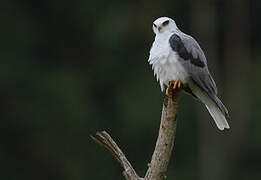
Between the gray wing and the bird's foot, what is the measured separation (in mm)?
182

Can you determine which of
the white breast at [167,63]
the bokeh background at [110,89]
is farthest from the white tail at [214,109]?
the bokeh background at [110,89]

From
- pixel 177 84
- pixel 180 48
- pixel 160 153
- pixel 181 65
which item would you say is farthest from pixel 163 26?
pixel 160 153

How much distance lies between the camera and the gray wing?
8008 mm

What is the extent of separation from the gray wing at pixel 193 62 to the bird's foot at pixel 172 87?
7.2 inches

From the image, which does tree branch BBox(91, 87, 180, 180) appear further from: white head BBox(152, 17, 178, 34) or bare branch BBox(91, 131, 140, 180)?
white head BBox(152, 17, 178, 34)

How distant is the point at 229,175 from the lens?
19969mm

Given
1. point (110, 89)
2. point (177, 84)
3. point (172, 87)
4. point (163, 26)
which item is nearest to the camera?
point (172, 87)

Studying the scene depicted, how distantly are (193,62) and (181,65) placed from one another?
145mm

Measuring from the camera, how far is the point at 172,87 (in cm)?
778

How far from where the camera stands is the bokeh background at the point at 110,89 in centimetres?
2019

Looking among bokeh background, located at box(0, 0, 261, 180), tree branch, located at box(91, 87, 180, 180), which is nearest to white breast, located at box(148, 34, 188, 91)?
tree branch, located at box(91, 87, 180, 180)

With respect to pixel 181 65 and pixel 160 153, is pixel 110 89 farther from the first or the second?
pixel 160 153

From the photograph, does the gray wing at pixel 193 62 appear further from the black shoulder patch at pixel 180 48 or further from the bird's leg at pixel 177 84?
the bird's leg at pixel 177 84

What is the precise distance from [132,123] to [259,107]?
315cm
